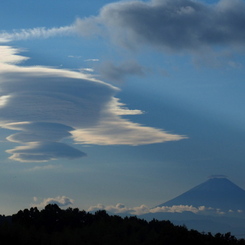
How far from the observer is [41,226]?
157 meters

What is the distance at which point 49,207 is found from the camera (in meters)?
160

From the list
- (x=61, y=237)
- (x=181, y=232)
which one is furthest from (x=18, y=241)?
(x=181, y=232)

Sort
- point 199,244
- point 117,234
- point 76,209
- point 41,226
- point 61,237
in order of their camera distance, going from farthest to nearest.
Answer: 1. point 76,209
2. point 41,226
3. point 117,234
4. point 61,237
5. point 199,244

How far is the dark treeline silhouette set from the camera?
A: 11594cm

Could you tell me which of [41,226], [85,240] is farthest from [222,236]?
[41,226]

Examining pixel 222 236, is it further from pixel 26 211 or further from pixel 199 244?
pixel 26 211

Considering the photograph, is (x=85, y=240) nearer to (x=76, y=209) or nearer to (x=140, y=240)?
(x=140, y=240)

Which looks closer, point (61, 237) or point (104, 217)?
point (61, 237)

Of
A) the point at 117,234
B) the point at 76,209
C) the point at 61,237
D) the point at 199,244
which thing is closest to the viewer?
the point at 199,244

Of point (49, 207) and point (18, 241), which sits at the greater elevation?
point (49, 207)

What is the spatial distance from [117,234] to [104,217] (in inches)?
991

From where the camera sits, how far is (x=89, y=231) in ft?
450

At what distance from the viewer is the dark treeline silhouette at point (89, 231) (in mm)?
115938

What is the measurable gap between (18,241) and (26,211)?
42.4 meters
